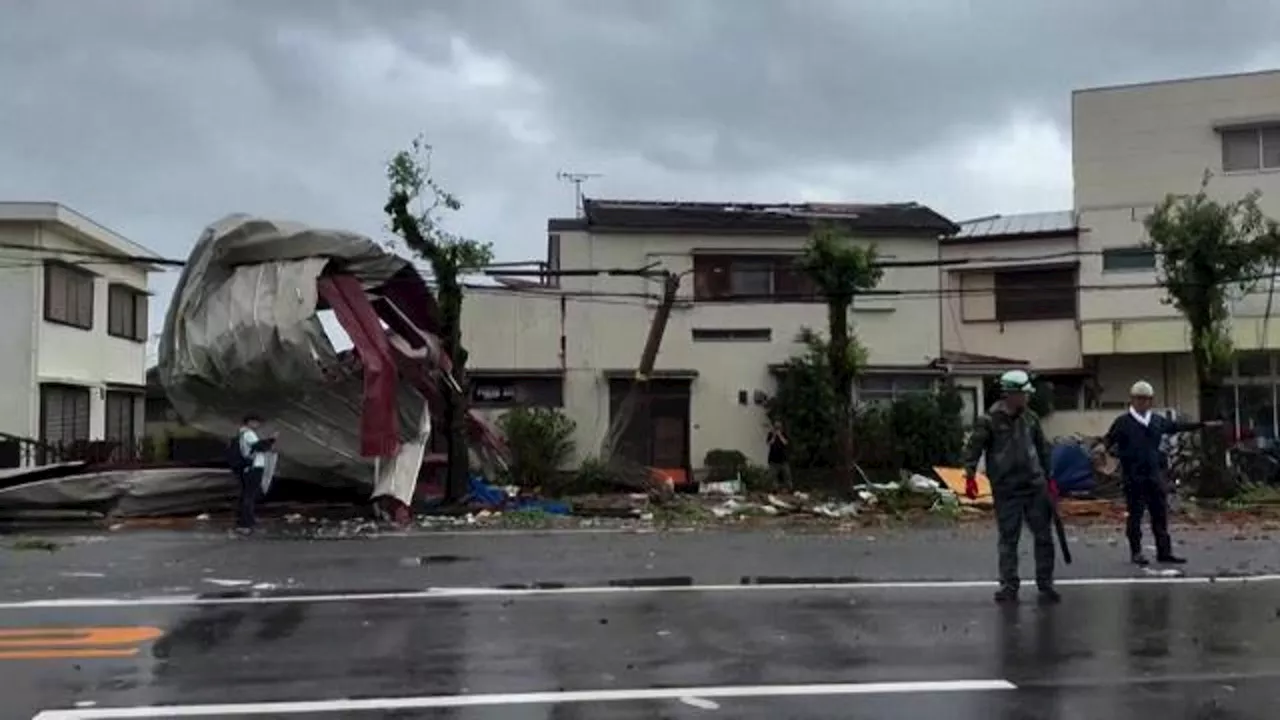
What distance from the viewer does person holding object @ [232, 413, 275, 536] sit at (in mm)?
17859

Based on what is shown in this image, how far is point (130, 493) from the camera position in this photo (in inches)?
759

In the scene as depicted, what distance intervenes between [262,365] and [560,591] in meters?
9.40

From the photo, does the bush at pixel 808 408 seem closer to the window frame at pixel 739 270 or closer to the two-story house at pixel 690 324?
the two-story house at pixel 690 324

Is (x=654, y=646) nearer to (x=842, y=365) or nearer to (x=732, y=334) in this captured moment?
(x=842, y=365)

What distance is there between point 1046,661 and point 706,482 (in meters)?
20.4

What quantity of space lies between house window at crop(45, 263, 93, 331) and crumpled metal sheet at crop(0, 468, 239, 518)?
10.8 metres

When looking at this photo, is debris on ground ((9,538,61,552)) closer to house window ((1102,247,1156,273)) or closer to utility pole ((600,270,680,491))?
utility pole ((600,270,680,491))

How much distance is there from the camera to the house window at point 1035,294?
33562mm

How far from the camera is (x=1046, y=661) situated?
7.66m

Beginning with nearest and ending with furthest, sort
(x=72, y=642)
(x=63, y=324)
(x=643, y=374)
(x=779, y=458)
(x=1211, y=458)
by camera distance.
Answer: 1. (x=72, y=642)
2. (x=1211, y=458)
3. (x=779, y=458)
4. (x=643, y=374)
5. (x=63, y=324)

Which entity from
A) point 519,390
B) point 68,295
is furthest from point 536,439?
point 68,295

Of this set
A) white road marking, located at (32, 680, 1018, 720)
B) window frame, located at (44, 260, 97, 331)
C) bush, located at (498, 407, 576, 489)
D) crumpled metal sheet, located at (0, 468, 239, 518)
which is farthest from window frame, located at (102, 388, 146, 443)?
white road marking, located at (32, 680, 1018, 720)

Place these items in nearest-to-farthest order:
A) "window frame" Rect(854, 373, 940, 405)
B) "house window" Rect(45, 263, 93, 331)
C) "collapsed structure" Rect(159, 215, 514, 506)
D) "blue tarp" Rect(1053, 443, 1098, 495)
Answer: "collapsed structure" Rect(159, 215, 514, 506) → "blue tarp" Rect(1053, 443, 1098, 495) → "house window" Rect(45, 263, 93, 331) → "window frame" Rect(854, 373, 940, 405)

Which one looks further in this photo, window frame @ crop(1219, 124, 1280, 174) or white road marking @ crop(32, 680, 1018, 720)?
window frame @ crop(1219, 124, 1280, 174)
